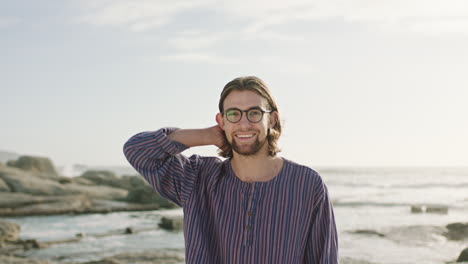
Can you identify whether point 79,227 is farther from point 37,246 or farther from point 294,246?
point 294,246

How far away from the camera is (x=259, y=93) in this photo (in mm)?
2816

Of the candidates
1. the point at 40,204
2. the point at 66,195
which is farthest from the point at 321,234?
the point at 66,195

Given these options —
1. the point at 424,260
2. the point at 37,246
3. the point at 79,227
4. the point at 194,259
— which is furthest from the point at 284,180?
the point at 79,227

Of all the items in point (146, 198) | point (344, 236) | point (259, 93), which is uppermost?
point (259, 93)

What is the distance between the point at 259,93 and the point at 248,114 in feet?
0.45

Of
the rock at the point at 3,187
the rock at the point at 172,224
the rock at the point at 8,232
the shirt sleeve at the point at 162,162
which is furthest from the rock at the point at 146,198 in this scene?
the shirt sleeve at the point at 162,162

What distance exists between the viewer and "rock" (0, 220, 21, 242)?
1328 cm

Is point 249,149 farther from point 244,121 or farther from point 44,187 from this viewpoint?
point 44,187

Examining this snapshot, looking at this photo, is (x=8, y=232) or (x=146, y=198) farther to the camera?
(x=146, y=198)

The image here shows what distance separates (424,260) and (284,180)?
9606mm

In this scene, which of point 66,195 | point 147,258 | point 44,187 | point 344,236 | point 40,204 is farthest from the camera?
point 44,187

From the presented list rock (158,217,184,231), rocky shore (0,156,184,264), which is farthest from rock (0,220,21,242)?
rock (158,217,184,231)

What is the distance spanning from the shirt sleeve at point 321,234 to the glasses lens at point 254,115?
0.49 metres

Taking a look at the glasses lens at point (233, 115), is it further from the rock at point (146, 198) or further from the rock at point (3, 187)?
the rock at point (3, 187)
